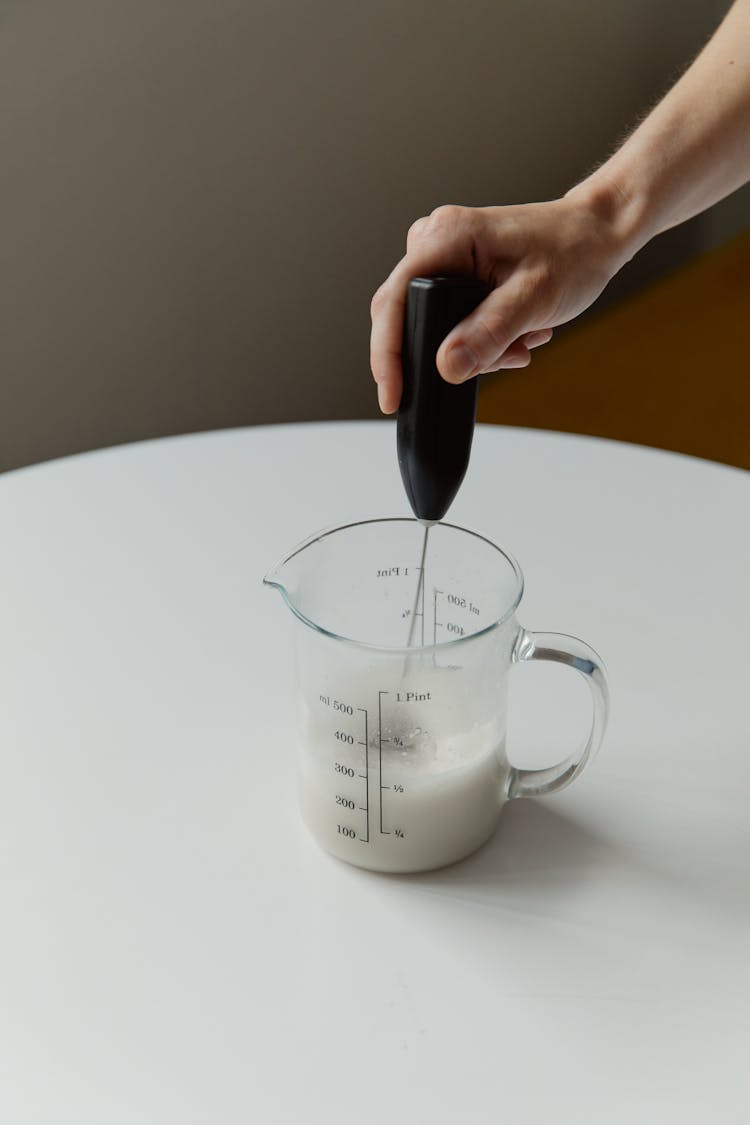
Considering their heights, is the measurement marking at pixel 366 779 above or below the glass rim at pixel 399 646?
below

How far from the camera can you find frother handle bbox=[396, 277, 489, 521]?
663mm

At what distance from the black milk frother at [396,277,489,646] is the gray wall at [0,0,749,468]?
1.23 meters

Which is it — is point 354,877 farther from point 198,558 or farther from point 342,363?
point 342,363

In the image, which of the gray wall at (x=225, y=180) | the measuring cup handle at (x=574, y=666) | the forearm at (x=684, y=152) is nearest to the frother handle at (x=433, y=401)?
the measuring cup handle at (x=574, y=666)

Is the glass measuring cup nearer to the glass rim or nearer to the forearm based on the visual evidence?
the glass rim

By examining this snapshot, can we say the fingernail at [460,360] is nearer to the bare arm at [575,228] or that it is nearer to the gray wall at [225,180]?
the bare arm at [575,228]

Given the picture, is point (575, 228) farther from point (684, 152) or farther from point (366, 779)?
point (366, 779)

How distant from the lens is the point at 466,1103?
0.53 m

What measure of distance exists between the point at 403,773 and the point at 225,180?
1.54 metres

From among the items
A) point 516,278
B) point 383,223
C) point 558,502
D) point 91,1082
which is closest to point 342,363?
point 383,223

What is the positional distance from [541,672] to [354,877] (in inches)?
8.9

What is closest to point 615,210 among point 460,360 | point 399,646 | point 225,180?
point 460,360

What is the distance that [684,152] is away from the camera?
0.92 meters

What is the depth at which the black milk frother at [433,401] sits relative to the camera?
2.17 ft
